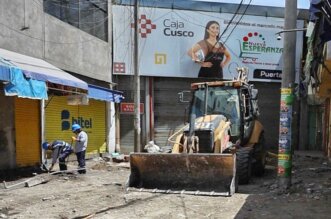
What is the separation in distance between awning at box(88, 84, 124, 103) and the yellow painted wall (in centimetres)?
109

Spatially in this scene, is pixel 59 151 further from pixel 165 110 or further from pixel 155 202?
pixel 165 110

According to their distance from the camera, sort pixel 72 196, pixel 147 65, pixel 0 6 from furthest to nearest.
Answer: pixel 147 65 → pixel 0 6 → pixel 72 196

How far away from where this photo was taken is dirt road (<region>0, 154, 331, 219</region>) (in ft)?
26.0

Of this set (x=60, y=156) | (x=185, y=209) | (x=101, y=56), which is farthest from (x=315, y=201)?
(x=101, y=56)

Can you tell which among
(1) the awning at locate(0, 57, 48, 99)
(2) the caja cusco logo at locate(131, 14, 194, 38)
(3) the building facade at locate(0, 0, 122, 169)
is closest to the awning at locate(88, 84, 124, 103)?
(3) the building facade at locate(0, 0, 122, 169)

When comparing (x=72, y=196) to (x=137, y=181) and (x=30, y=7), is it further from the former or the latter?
(x=30, y=7)

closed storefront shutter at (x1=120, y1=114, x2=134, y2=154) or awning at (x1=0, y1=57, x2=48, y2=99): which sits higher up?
awning at (x1=0, y1=57, x2=48, y2=99)

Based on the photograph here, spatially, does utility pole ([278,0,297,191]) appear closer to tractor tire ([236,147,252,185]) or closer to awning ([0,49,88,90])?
tractor tire ([236,147,252,185])

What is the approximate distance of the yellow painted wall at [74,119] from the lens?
16.2m

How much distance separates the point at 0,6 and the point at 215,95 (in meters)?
6.56

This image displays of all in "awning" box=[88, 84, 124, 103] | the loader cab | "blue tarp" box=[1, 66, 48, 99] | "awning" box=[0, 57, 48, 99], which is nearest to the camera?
"awning" box=[0, 57, 48, 99]

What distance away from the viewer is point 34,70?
39.0 ft

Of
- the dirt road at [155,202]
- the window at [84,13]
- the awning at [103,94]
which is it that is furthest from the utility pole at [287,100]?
the window at [84,13]

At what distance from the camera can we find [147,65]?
21891 mm
